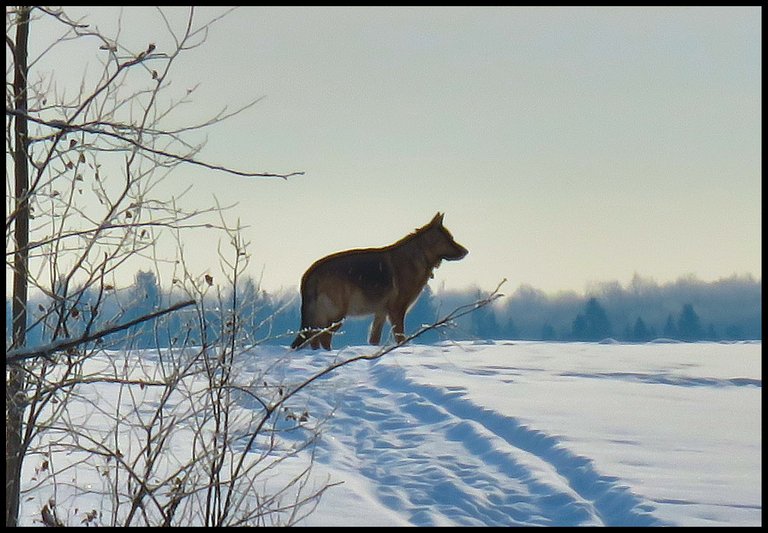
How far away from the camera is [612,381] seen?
26.5ft

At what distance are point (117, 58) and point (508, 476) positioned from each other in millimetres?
3204

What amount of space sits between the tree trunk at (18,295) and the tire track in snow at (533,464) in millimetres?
2264

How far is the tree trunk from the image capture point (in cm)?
403

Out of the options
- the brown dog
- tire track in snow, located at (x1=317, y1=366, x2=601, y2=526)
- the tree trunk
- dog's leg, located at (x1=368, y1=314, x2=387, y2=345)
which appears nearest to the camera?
the tree trunk

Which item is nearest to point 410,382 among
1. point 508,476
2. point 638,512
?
point 508,476

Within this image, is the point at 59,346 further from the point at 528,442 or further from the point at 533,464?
the point at 528,442

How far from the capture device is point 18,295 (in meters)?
4.26

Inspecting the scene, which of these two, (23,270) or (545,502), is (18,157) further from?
(545,502)

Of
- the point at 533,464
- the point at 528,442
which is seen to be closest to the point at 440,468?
the point at 533,464

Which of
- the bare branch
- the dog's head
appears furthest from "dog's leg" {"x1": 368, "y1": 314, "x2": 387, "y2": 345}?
the bare branch

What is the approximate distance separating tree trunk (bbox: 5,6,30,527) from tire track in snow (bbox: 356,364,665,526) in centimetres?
226

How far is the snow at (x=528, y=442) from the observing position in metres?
4.68

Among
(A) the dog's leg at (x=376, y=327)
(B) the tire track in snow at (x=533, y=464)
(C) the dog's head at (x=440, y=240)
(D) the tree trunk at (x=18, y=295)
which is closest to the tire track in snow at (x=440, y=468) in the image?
(B) the tire track in snow at (x=533, y=464)

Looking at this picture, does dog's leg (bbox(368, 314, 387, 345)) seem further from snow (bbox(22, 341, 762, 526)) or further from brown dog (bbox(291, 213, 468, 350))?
snow (bbox(22, 341, 762, 526))
